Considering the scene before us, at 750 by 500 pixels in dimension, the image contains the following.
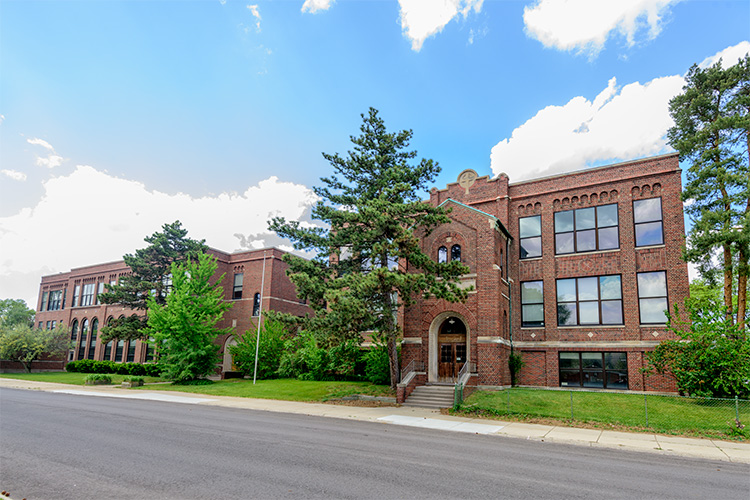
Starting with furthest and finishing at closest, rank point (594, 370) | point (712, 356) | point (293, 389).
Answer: point (293, 389)
point (594, 370)
point (712, 356)

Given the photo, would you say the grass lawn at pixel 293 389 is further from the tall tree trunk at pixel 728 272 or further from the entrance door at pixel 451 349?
the tall tree trunk at pixel 728 272

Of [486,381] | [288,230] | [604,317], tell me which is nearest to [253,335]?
[288,230]

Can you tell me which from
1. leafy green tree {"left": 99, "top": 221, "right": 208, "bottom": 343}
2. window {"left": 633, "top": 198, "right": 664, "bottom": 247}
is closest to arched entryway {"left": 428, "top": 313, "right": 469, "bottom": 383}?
window {"left": 633, "top": 198, "right": 664, "bottom": 247}

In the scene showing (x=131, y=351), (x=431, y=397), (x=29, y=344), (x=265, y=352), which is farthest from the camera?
(x=131, y=351)

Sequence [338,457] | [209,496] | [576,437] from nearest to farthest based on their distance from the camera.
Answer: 1. [209,496]
2. [338,457]
3. [576,437]

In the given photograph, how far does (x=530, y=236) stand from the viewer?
27109mm

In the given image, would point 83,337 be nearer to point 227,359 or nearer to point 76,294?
point 76,294

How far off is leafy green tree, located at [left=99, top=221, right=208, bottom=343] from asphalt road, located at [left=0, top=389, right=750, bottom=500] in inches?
978

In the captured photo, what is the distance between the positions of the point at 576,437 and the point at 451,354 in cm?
1055

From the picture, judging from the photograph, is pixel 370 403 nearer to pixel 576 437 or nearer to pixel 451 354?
pixel 451 354

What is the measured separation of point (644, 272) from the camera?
23828 millimetres

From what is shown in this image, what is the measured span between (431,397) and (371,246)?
24.9ft

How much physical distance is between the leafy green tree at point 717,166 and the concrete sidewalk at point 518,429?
901cm

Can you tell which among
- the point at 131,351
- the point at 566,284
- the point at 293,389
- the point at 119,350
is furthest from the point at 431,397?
the point at 119,350
